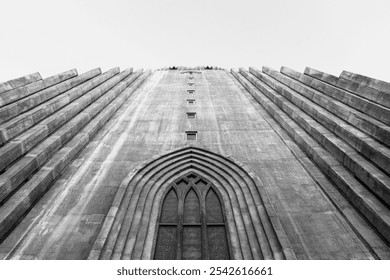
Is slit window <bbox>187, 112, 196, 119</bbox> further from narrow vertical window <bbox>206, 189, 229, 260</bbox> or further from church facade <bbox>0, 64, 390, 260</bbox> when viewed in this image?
narrow vertical window <bbox>206, 189, 229, 260</bbox>

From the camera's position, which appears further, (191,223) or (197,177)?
(197,177)

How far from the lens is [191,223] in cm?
1042

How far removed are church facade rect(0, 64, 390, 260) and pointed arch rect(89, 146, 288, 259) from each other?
0.04m

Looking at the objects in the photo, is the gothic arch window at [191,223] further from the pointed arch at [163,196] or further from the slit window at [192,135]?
the slit window at [192,135]

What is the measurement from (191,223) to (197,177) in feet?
8.55

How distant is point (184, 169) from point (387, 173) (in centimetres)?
772

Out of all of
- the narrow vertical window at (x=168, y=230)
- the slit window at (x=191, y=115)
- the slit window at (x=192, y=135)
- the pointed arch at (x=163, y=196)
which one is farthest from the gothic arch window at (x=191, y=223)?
the slit window at (x=191, y=115)

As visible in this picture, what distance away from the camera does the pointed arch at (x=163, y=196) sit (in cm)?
888

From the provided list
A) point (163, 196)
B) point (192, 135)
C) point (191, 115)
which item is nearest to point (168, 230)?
point (163, 196)

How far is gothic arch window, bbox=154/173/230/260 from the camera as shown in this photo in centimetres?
935

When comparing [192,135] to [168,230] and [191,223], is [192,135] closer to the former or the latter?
[191,223]

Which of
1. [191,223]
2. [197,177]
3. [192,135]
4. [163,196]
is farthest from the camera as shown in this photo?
[192,135]
